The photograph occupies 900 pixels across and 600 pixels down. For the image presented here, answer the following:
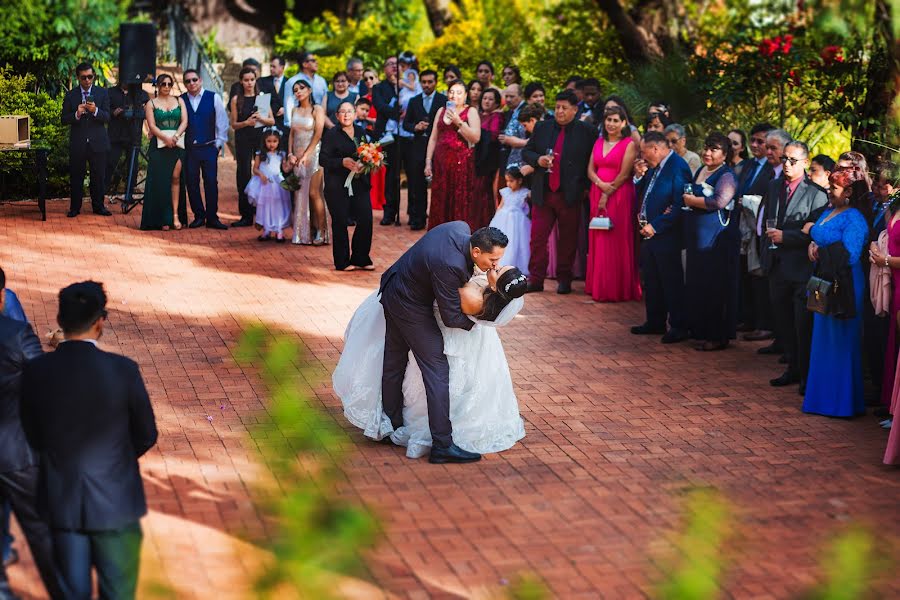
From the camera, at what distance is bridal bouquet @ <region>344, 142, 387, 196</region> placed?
13.2 metres

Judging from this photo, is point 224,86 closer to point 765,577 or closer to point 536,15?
point 536,15

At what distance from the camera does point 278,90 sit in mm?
16938

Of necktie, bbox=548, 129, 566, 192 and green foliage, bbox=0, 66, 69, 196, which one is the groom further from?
green foliage, bbox=0, 66, 69, 196

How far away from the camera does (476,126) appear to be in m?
14.4

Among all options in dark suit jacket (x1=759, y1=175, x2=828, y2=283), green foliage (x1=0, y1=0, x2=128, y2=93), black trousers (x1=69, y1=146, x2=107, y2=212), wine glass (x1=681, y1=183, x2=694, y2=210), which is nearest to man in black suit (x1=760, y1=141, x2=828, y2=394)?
dark suit jacket (x1=759, y1=175, x2=828, y2=283)

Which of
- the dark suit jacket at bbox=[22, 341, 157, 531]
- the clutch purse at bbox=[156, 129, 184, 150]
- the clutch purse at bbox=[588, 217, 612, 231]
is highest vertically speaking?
the clutch purse at bbox=[156, 129, 184, 150]

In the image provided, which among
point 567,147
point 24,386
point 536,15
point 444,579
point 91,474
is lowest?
point 444,579

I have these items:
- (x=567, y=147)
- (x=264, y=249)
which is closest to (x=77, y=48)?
(x=264, y=249)

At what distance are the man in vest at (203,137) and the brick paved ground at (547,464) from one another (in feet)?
11.7

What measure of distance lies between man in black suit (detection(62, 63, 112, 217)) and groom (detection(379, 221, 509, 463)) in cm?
957

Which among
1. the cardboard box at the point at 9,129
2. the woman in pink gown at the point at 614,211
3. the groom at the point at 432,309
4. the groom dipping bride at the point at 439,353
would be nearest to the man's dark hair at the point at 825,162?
the woman in pink gown at the point at 614,211

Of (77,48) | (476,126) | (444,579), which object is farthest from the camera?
(77,48)

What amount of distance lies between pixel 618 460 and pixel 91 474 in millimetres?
3963

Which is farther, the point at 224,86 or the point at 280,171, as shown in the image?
the point at 224,86
